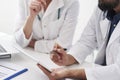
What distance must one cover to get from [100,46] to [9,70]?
0.60 meters

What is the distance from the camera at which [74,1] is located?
5.20ft

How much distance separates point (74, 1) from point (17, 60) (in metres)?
0.61

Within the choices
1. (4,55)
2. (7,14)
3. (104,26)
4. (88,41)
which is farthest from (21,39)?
(7,14)

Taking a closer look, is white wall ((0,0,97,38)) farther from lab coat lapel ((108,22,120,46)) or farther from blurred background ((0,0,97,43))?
lab coat lapel ((108,22,120,46))

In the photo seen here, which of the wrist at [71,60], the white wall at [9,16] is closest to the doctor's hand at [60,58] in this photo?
the wrist at [71,60]

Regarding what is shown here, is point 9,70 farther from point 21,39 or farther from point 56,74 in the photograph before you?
point 21,39

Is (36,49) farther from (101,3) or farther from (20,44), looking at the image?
(101,3)

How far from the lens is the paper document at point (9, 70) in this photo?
3.25ft

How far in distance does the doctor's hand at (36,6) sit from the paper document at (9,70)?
45cm

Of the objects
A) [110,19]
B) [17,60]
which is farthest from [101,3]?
[17,60]

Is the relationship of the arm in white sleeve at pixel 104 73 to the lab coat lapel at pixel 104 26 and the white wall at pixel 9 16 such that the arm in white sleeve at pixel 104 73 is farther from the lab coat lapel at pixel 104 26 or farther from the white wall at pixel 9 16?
the white wall at pixel 9 16

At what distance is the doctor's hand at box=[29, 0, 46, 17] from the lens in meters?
1.46

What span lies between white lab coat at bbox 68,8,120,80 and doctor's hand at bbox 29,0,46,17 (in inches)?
12.9

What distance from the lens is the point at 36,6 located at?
4.77 feet
